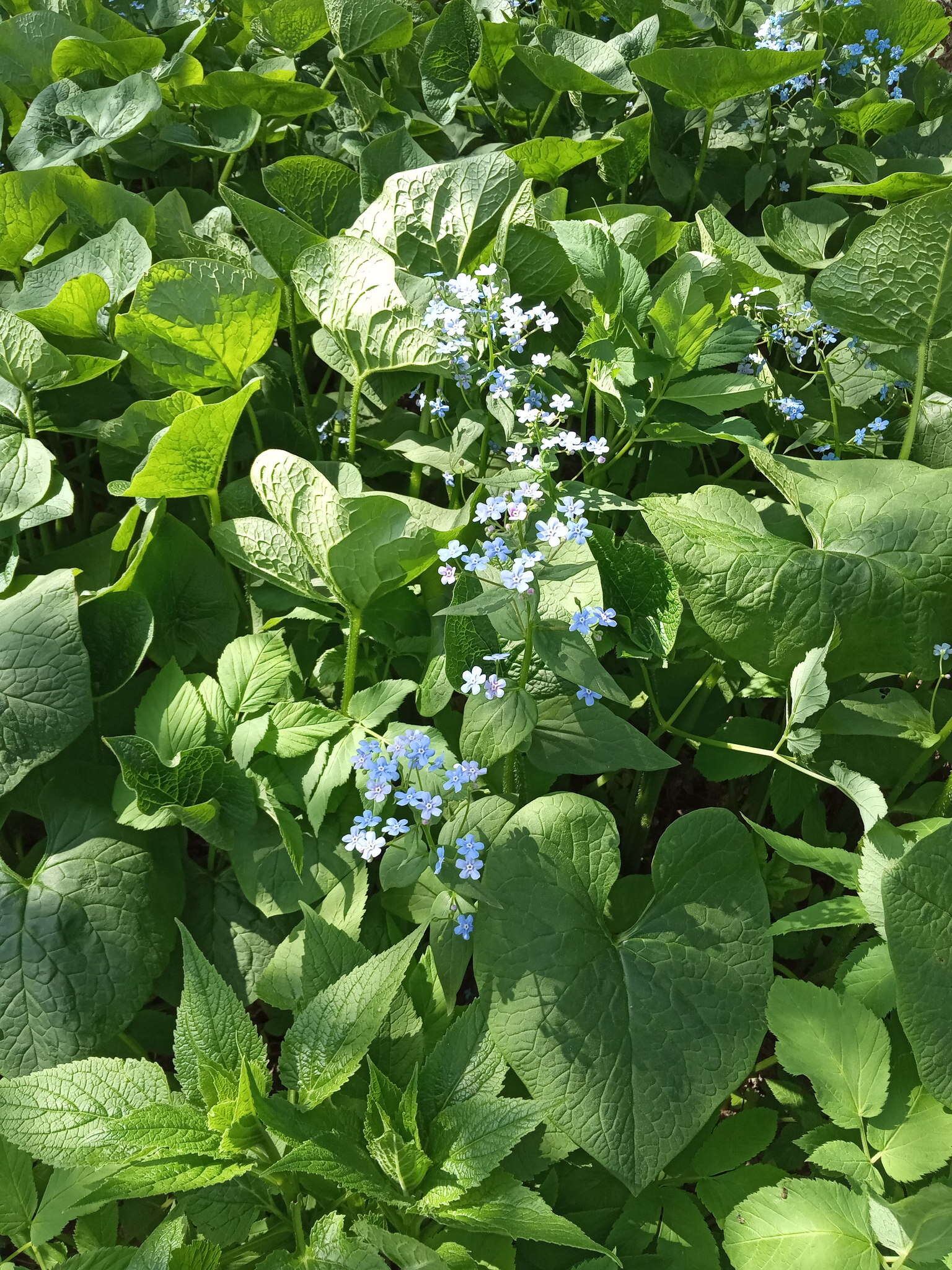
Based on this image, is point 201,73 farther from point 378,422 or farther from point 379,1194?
point 379,1194

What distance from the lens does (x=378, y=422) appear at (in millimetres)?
1644

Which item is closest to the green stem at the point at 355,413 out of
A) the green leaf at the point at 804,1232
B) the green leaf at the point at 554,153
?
the green leaf at the point at 554,153

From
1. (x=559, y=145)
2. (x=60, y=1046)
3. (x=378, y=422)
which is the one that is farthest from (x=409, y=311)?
(x=60, y=1046)

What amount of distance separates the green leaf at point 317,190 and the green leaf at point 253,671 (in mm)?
788

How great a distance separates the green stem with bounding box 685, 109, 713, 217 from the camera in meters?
1.83

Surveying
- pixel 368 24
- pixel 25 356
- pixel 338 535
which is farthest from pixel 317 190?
pixel 338 535

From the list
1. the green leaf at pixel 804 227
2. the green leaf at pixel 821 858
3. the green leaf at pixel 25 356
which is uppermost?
the green leaf at pixel 25 356

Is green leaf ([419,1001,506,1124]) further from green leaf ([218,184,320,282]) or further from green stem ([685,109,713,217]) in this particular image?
green stem ([685,109,713,217])

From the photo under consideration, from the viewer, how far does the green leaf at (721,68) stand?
1.58 meters

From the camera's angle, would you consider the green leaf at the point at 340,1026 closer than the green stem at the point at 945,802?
Yes

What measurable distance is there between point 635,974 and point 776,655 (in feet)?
1.40

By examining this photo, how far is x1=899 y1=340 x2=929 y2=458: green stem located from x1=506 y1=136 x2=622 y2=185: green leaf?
64 cm

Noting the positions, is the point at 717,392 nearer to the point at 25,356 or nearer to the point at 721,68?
the point at 721,68

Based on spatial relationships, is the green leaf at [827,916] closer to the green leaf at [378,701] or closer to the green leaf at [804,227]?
the green leaf at [378,701]
